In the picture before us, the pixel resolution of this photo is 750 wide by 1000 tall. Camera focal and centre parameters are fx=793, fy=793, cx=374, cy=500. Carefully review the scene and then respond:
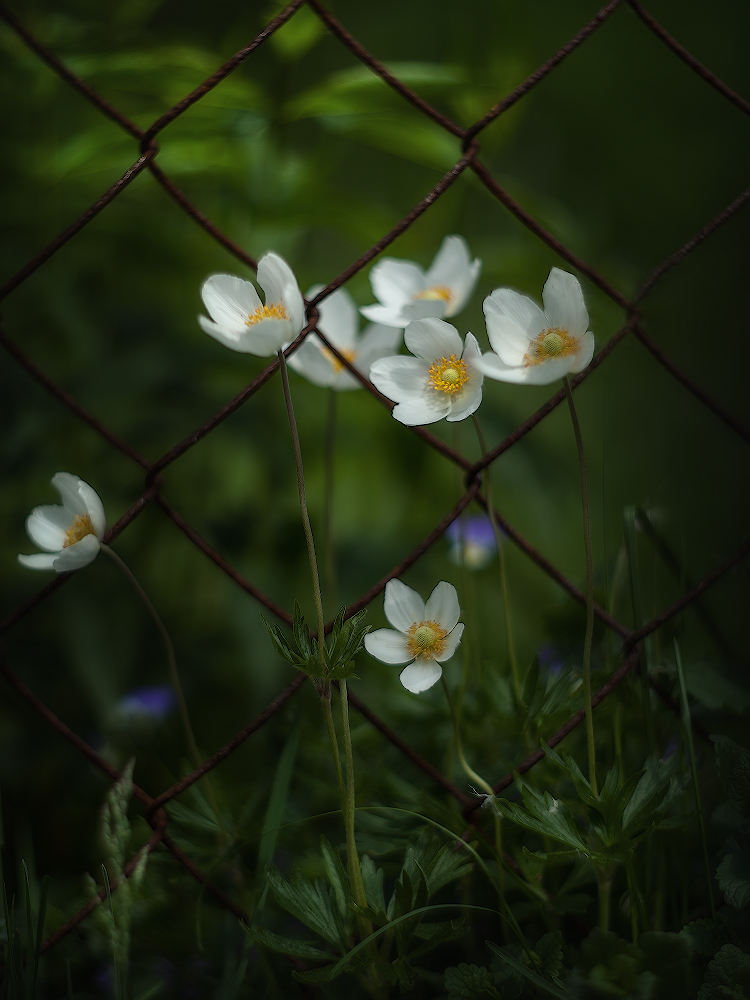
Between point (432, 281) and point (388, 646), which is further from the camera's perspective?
point (432, 281)

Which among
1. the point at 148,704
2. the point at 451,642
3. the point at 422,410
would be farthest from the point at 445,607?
the point at 148,704

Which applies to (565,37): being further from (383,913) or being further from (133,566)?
(383,913)

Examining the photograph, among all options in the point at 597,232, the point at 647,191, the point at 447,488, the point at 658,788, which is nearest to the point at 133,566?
the point at 447,488

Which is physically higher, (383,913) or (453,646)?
(453,646)

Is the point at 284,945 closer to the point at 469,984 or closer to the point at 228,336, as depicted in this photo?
the point at 469,984

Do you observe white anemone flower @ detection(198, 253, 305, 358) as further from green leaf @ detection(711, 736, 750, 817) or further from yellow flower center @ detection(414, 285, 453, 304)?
green leaf @ detection(711, 736, 750, 817)

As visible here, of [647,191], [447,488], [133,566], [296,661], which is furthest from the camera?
[647,191]

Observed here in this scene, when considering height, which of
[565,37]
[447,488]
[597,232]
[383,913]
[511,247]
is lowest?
[383,913]
